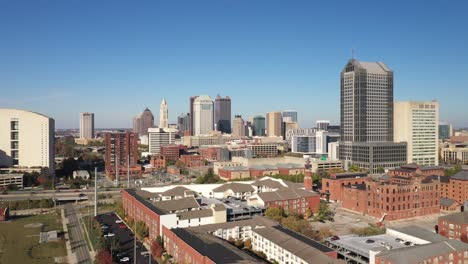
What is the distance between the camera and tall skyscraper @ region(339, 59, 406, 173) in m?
82.9

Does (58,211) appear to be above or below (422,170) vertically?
below

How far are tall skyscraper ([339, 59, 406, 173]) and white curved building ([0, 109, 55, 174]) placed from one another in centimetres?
6037

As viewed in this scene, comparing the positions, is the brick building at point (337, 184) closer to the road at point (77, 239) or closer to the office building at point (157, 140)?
the road at point (77, 239)

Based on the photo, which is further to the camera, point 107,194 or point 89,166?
point 89,166

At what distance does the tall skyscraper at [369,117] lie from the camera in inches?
3265

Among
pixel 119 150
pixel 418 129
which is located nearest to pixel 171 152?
pixel 119 150

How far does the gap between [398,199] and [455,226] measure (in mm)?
10505

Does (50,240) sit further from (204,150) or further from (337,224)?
(204,150)

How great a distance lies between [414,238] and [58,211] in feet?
137

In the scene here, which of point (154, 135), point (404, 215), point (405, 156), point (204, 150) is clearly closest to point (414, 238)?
point (404, 215)

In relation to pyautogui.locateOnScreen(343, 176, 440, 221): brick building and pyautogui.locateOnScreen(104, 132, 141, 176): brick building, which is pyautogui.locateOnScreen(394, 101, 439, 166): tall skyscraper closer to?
pyautogui.locateOnScreen(343, 176, 440, 221): brick building

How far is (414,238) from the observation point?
31.4 m

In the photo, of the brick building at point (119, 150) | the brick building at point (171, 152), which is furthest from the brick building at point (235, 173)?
the brick building at point (171, 152)

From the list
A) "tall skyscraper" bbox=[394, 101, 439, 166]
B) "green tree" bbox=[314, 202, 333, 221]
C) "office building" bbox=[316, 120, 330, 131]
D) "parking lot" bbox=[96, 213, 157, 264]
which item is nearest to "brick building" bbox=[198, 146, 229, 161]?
"tall skyscraper" bbox=[394, 101, 439, 166]
